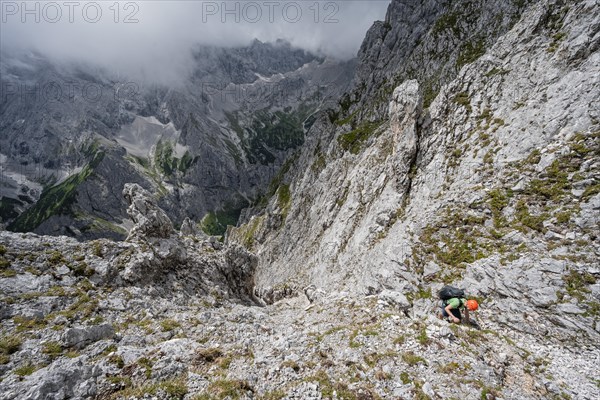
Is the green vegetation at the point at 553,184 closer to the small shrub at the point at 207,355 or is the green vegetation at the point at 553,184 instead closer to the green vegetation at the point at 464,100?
the green vegetation at the point at 464,100

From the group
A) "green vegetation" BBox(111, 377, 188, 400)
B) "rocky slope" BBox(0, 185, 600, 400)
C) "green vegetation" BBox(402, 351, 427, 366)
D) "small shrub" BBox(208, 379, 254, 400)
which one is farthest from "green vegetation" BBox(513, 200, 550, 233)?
"green vegetation" BBox(111, 377, 188, 400)

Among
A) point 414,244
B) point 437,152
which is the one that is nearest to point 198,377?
point 414,244

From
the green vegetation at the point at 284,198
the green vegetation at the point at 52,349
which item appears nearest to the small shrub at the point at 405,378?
the green vegetation at the point at 52,349

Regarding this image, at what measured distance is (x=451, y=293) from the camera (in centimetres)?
1487

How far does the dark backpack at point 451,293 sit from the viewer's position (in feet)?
48.3

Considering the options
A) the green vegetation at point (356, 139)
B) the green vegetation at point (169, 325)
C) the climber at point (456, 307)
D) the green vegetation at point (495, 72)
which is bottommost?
the green vegetation at point (169, 325)

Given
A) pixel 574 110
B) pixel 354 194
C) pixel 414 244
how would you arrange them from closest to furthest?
pixel 574 110 → pixel 414 244 → pixel 354 194

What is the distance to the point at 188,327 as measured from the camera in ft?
54.5

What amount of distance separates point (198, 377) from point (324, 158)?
112 metres

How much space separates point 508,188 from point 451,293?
11329 millimetres

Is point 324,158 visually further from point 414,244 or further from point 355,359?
point 355,359

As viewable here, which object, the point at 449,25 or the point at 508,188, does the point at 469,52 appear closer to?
the point at 449,25

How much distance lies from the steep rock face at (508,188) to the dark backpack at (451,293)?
279 cm

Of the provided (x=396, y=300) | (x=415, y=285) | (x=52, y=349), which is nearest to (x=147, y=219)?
(x=52, y=349)
